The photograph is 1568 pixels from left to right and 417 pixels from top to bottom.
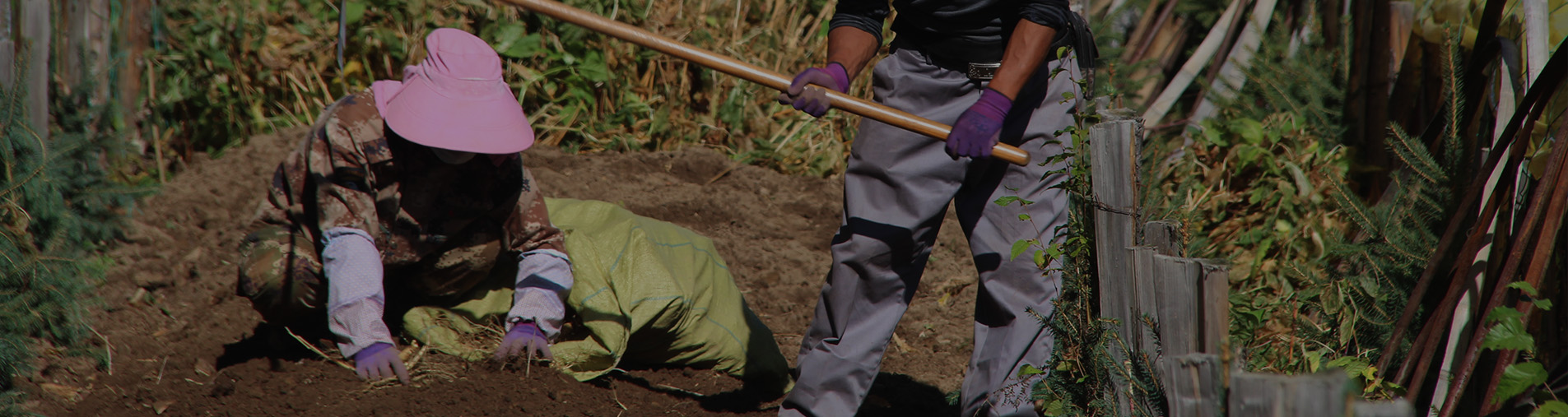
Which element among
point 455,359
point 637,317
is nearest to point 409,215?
point 455,359

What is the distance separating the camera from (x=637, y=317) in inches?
126

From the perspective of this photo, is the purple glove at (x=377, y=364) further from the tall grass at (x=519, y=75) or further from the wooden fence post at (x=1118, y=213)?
the tall grass at (x=519, y=75)

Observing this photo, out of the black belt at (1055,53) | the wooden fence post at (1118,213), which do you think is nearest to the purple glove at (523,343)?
the black belt at (1055,53)

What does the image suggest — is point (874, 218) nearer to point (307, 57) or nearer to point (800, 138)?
point (800, 138)

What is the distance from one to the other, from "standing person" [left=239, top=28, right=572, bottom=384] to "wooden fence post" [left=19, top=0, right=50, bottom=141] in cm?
119

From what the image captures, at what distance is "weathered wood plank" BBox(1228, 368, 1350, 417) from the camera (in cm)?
115

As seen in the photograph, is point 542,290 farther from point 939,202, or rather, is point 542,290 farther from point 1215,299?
point 1215,299

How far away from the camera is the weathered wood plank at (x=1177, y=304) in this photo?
5.54 ft

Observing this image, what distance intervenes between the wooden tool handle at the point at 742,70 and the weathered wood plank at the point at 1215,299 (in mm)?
839

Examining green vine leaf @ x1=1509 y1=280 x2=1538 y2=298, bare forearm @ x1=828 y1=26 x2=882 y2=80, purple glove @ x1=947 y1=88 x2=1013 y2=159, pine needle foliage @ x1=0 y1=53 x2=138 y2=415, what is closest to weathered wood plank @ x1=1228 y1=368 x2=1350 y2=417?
purple glove @ x1=947 y1=88 x2=1013 y2=159

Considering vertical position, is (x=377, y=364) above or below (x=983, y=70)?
below

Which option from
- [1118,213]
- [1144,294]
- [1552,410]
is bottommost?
[1552,410]

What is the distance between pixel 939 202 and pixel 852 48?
0.49 m

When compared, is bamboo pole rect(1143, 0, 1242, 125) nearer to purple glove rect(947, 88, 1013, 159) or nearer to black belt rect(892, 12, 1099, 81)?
black belt rect(892, 12, 1099, 81)
